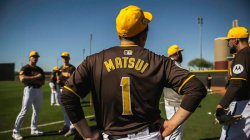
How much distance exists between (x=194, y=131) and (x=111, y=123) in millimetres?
6787

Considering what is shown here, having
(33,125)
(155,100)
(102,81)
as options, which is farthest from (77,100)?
(33,125)

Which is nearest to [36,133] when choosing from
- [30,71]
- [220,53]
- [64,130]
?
[64,130]

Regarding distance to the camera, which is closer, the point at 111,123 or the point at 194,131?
the point at 111,123

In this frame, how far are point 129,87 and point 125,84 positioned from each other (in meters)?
0.04

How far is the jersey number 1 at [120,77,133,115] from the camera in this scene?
2143 millimetres

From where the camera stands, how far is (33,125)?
7.94 metres

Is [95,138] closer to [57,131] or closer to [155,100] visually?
[155,100]

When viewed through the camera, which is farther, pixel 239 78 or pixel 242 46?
pixel 242 46

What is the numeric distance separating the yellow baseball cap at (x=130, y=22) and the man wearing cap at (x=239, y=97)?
2.10 metres

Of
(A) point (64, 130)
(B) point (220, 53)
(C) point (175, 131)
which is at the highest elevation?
(B) point (220, 53)

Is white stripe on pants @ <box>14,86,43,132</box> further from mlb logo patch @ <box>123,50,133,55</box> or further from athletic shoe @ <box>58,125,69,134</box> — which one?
mlb logo patch @ <box>123,50,133,55</box>

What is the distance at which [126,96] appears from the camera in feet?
7.09

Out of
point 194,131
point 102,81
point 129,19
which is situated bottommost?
point 194,131

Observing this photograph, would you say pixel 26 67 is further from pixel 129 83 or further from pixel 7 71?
pixel 7 71
